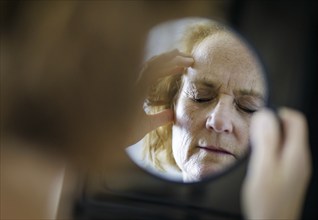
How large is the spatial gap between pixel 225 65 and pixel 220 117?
7 centimetres

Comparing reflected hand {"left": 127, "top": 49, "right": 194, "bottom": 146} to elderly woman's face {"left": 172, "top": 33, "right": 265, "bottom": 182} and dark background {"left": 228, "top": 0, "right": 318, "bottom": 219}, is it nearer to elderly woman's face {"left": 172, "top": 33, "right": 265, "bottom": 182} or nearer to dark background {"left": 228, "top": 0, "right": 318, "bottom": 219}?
elderly woman's face {"left": 172, "top": 33, "right": 265, "bottom": 182}

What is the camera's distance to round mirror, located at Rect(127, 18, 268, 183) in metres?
0.59

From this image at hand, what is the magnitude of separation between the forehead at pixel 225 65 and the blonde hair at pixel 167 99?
0.01 m

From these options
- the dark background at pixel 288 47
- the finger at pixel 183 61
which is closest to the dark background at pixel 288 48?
the dark background at pixel 288 47

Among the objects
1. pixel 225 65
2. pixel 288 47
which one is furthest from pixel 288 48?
pixel 225 65

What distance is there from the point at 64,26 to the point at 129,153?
237 mm

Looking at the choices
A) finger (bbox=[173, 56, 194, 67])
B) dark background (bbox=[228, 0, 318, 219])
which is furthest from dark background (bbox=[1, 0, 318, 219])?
finger (bbox=[173, 56, 194, 67])

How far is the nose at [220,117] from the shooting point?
59cm

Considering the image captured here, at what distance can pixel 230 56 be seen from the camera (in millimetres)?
604

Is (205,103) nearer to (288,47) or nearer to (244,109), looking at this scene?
(244,109)

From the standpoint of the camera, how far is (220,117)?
0.59 meters

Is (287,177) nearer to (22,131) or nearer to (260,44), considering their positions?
(260,44)

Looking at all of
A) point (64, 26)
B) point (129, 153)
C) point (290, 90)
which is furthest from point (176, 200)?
point (64, 26)

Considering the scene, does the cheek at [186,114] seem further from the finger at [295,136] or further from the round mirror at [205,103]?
the finger at [295,136]
